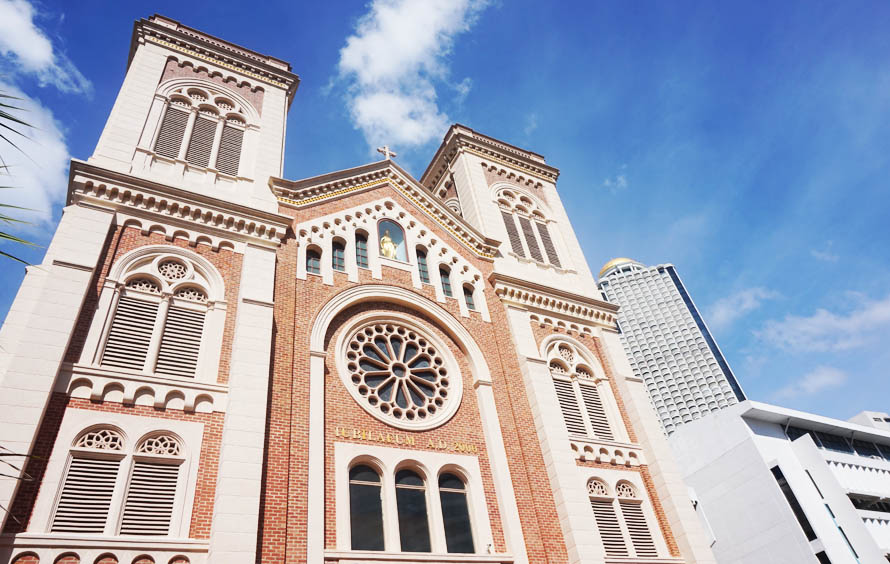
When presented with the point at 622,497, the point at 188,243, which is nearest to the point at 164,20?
the point at 188,243

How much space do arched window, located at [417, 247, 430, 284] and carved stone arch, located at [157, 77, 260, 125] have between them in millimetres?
7812

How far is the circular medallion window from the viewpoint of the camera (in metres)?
16.9

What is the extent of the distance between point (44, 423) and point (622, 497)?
15704mm

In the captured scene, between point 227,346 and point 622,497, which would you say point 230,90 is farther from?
point 622,497

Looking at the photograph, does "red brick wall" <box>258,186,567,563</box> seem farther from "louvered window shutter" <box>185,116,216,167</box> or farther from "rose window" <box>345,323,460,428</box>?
"louvered window shutter" <box>185,116,216,167</box>

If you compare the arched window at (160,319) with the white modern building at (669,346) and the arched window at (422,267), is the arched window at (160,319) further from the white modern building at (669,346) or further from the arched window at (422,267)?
the white modern building at (669,346)

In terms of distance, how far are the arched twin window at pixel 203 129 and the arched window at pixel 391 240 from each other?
538 centimetres

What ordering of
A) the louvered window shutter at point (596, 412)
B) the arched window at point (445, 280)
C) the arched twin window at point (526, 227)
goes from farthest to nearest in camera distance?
the arched twin window at point (526, 227) → the arched window at point (445, 280) → the louvered window shutter at point (596, 412)

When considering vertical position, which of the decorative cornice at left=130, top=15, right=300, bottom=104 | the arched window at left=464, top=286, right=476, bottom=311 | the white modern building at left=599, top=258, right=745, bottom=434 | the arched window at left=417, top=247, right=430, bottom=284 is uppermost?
the white modern building at left=599, top=258, right=745, bottom=434

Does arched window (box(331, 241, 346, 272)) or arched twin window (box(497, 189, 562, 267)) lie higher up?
arched twin window (box(497, 189, 562, 267))

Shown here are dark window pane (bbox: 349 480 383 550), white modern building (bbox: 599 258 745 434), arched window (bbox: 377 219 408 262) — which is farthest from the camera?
white modern building (bbox: 599 258 745 434)

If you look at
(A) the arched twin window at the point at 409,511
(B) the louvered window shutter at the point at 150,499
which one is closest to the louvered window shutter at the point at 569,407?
(A) the arched twin window at the point at 409,511

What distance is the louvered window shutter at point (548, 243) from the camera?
2672 centimetres

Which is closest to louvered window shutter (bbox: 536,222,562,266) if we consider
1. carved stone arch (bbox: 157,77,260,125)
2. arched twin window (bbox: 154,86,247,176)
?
carved stone arch (bbox: 157,77,260,125)
